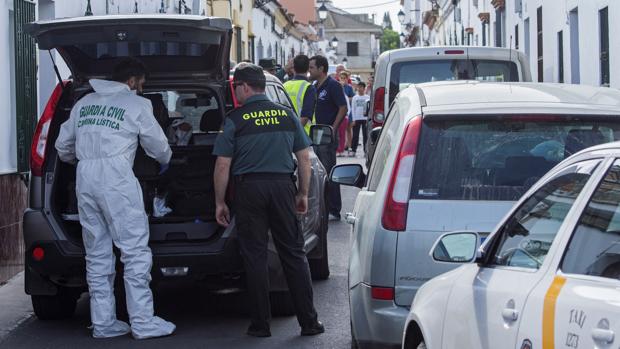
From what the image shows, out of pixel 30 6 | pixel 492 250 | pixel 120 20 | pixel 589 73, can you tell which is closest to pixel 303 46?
pixel 589 73

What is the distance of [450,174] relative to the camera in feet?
19.7

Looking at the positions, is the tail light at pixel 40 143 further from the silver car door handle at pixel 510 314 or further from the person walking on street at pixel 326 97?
the person walking on street at pixel 326 97

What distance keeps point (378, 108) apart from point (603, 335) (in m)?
11.7

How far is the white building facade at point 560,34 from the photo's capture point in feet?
56.5

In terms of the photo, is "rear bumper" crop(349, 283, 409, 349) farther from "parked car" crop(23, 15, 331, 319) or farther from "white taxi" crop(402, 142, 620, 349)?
"parked car" crop(23, 15, 331, 319)

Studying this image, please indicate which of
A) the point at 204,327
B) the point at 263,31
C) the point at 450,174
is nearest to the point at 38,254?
the point at 204,327

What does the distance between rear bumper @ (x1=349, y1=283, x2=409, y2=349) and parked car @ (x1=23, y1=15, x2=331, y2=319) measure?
6.76 ft

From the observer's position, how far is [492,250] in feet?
15.1

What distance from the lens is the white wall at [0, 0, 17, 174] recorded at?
11930 mm

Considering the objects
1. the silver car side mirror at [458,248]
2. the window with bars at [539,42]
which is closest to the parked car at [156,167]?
the silver car side mirror at [458,248]

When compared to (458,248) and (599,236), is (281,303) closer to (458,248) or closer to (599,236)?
(458,248)

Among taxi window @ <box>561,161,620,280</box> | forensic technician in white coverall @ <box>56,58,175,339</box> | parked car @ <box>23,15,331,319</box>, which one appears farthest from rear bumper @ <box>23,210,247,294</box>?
taxi window @ <box>561,161,620,280</box>

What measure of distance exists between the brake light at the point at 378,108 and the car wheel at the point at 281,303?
6.06 meters

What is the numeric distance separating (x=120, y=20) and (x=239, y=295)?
8.75 feet
